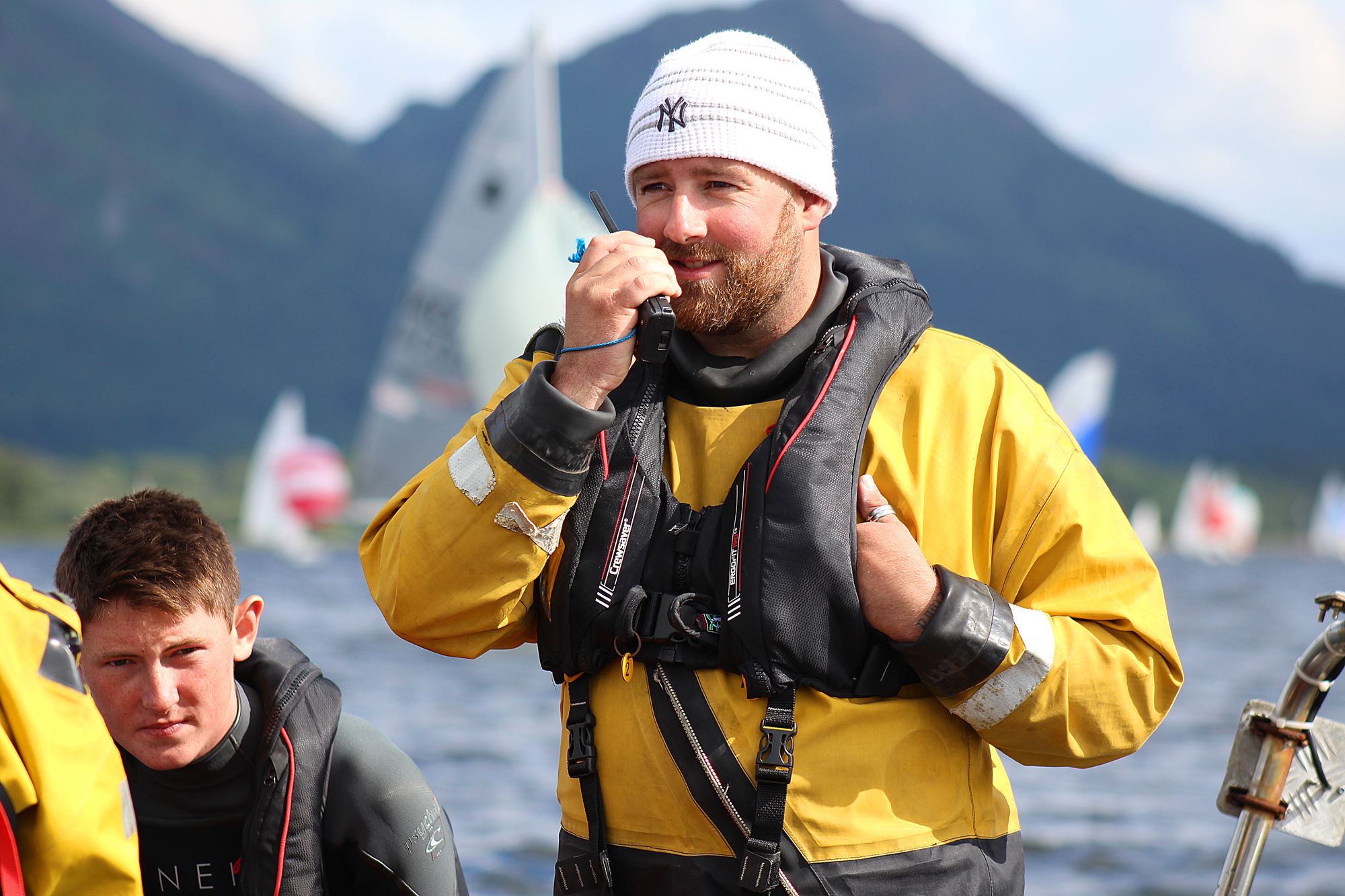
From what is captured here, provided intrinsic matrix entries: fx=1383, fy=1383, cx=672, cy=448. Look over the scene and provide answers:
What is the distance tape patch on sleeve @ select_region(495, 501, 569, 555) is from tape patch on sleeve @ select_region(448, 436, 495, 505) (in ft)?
0.14

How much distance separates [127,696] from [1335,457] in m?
173

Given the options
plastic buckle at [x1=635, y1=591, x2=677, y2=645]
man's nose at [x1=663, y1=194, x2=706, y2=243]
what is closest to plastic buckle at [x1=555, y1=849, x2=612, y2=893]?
plastic buckle at [x1=635, y1=591, x2=677, y2=645]

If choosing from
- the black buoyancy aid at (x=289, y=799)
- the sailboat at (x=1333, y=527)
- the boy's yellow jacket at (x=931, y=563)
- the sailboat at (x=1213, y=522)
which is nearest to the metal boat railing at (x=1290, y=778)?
the boy's yellow jacket at (x=931, y=563)

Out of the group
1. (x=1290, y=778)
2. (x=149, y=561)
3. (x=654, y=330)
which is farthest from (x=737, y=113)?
(x=1290, y=778)

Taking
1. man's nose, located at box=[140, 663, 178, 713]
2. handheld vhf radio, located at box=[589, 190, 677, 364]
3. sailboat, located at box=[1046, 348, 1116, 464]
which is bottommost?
man's nose, located at box=[140, 663, 178, 713]

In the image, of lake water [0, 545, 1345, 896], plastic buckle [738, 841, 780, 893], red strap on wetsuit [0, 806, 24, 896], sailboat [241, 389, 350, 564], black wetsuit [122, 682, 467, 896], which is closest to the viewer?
red strap on wetsuit [0, 806, 24, 896]

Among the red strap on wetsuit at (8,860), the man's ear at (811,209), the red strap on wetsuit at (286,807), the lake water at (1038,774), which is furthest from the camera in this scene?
the lake water at (1038,774)

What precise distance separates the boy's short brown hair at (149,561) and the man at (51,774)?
2.90 ft

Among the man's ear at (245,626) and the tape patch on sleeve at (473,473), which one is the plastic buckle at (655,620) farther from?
the man's ear at (245,626)

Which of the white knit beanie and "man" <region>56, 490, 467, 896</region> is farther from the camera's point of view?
"man" <region>56, 490, 467, 896</region>

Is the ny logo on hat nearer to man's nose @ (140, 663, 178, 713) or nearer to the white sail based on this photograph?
man's nose @ (140, 663, 178, 713)

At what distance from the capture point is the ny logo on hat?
2477 millimetres

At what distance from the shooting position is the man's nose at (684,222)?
2.39m

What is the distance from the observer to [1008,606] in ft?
7.39
